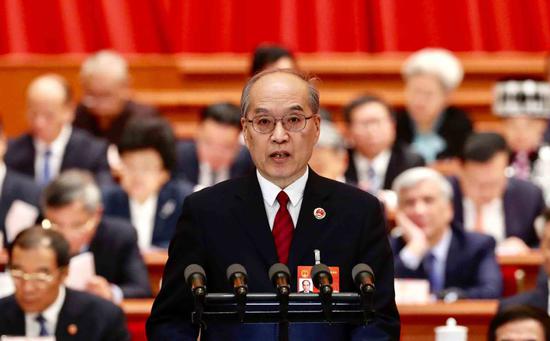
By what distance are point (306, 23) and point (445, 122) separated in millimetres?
1941

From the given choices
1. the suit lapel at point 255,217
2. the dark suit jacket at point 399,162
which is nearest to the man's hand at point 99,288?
the dark suit jacket at point 399,162

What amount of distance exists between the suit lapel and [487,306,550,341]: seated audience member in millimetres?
1574

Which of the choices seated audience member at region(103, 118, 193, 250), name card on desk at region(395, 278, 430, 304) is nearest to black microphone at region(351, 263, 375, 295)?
name card on desk at region(395, 278, 430, 304)

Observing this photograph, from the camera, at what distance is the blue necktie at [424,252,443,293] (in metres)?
4.94

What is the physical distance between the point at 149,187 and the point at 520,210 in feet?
5.49

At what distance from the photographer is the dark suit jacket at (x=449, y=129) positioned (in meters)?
6.39

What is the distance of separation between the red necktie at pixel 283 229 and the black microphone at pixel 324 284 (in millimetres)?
252

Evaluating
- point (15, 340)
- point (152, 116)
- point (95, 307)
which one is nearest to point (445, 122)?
point (152, 116)

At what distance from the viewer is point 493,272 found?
485cm

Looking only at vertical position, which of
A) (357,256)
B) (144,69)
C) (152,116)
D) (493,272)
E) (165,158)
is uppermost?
(144,69)

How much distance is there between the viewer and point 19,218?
17.1ft

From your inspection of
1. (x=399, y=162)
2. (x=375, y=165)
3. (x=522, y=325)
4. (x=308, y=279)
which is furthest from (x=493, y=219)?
(x=308, y=279)

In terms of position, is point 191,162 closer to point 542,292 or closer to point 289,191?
point 542,292

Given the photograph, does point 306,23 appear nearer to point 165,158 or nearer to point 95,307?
point 165,158
